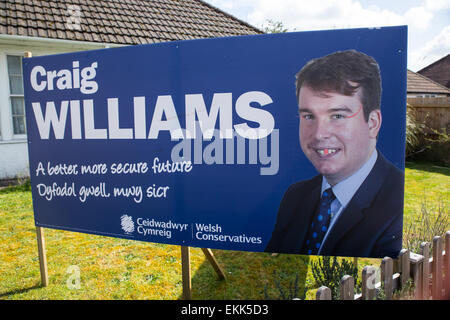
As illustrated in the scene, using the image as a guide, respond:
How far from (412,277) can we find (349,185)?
106 cm

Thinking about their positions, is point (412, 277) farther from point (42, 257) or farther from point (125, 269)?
point (42, 257)

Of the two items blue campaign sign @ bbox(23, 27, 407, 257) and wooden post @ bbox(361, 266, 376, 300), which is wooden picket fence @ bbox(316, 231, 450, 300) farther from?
blue campaign sign @ bbox(23, 27, 407, 257)

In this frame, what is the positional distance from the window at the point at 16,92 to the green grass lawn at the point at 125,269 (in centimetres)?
386

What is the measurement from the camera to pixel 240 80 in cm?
271

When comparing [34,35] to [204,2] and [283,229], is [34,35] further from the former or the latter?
[283,229]

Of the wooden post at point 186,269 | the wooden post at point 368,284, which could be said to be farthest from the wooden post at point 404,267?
the wooden post at point 186,269

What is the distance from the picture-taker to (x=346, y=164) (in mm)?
2584

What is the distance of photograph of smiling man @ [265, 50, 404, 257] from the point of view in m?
2.48

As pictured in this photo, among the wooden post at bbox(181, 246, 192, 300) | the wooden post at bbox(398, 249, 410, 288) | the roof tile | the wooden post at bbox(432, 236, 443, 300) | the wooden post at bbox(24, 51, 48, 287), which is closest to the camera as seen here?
the wooden post at bbox(398, 249, 410, 288)

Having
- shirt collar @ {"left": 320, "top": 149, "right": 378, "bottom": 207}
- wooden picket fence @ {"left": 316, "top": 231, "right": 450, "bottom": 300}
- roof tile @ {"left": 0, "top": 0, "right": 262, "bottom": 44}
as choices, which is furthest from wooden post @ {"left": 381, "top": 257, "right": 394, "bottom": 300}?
Result: roof tile @ {"left": 0, "top": 0, "right": 262, "bottom": 44}

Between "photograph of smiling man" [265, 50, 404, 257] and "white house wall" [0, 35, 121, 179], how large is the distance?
786 cm

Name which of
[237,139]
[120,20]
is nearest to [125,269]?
[237,139]
